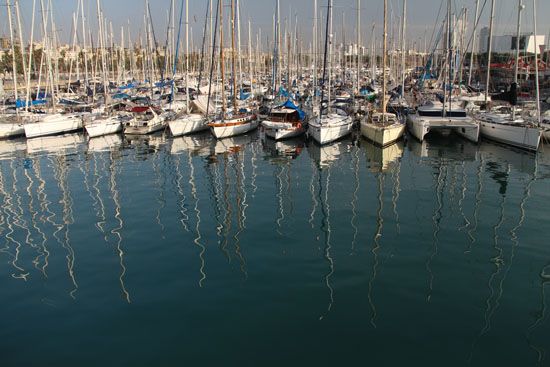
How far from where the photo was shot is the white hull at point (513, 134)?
2780 centimetres

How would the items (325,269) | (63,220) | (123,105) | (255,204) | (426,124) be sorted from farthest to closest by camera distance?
(123,105), (426,124), (255,204), (63,220), (325,269)

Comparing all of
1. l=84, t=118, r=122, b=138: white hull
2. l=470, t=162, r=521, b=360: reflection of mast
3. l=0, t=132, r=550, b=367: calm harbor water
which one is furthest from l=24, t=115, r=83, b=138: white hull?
l=470, t=162, r=521, b=360: reflection of mast

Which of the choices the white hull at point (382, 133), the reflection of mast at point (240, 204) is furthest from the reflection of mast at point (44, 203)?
the white hull at point (382, 133)

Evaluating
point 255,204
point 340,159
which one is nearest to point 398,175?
point 340,159

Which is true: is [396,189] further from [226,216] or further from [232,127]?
[232,127]

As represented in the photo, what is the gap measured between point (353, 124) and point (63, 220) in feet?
80.3

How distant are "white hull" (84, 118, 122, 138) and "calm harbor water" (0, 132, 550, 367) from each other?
1186 cm

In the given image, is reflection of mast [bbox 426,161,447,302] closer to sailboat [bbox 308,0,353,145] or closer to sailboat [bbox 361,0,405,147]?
sailboat [bbox 361,0,405,147]

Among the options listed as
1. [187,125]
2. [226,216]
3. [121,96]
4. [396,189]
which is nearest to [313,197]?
[396,189]

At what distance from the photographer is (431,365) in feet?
28.3

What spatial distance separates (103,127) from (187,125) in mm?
6430

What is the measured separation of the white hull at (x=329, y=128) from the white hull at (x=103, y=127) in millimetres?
15440

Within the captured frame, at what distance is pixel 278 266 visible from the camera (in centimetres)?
1310

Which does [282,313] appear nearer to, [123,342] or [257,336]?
[257,336]
